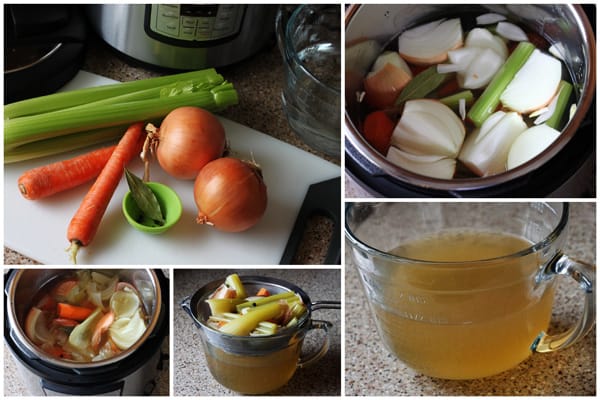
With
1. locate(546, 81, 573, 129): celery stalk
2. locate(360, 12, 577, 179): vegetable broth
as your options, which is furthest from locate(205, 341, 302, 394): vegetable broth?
locate(546, 81, 573, 129): celery stalk

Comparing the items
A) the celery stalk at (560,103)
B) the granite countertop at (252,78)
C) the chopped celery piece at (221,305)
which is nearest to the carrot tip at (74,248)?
the chopped celery piece at (221,305)

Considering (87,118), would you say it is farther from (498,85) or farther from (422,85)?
(498,85)

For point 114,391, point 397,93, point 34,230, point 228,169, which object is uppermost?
point 397,93

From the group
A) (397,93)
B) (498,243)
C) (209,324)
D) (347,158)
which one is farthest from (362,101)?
(209,324)

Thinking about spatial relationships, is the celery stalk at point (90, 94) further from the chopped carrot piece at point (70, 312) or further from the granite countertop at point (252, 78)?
the chopped carrot piece at point (70, 312)

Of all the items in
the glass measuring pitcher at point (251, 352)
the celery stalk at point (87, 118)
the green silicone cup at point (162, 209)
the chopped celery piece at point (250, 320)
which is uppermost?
the celery stalk at point (87, 118)

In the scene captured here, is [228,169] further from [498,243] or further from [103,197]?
[498,243]
